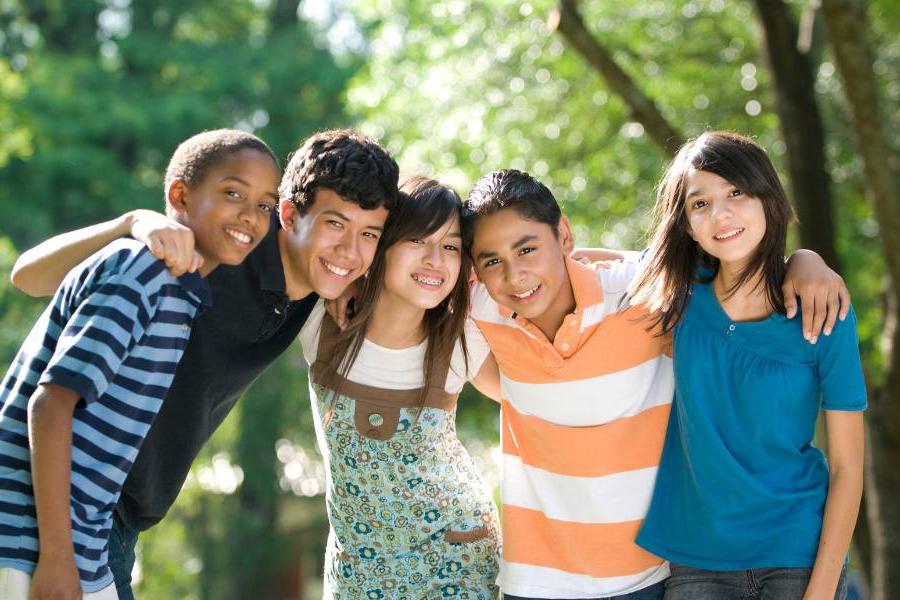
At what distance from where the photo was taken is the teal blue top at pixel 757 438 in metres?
2.70

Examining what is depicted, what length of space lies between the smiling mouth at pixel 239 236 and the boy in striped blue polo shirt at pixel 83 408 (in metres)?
0.30

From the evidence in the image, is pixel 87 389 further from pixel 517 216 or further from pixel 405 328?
pixel 517 216

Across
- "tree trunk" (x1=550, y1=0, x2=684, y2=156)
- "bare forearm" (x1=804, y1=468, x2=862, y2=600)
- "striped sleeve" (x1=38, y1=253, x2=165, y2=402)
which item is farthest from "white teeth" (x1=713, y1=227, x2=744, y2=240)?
"tree trunk" (x1=550, y1=0, x2=684, y2=156)

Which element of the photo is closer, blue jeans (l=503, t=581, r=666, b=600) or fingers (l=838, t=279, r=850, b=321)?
fingers (l=838, t=279, r=850, b=321)

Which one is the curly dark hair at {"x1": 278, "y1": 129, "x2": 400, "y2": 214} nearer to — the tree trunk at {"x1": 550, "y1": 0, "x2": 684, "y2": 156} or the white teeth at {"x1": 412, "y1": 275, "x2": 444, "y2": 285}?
the white teeth at {"x1": 412, "y1": 275, "x2": 444, "y2": 285}

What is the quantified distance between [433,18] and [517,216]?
251 inches

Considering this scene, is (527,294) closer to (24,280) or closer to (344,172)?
(344,172)

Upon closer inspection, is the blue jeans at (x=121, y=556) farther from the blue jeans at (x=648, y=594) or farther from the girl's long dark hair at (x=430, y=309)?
the blue jeans at (x=648, y=594)

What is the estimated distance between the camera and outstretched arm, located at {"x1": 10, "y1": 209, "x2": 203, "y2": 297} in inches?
93.7

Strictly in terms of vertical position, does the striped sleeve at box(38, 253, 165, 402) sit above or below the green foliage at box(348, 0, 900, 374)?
below

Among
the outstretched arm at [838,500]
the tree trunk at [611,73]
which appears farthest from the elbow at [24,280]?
the tree trunk at [611,73]

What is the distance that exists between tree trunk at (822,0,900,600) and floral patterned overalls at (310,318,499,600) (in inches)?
119

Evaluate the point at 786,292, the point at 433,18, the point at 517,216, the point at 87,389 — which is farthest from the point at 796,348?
the point at 433,18

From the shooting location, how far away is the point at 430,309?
315 cm
